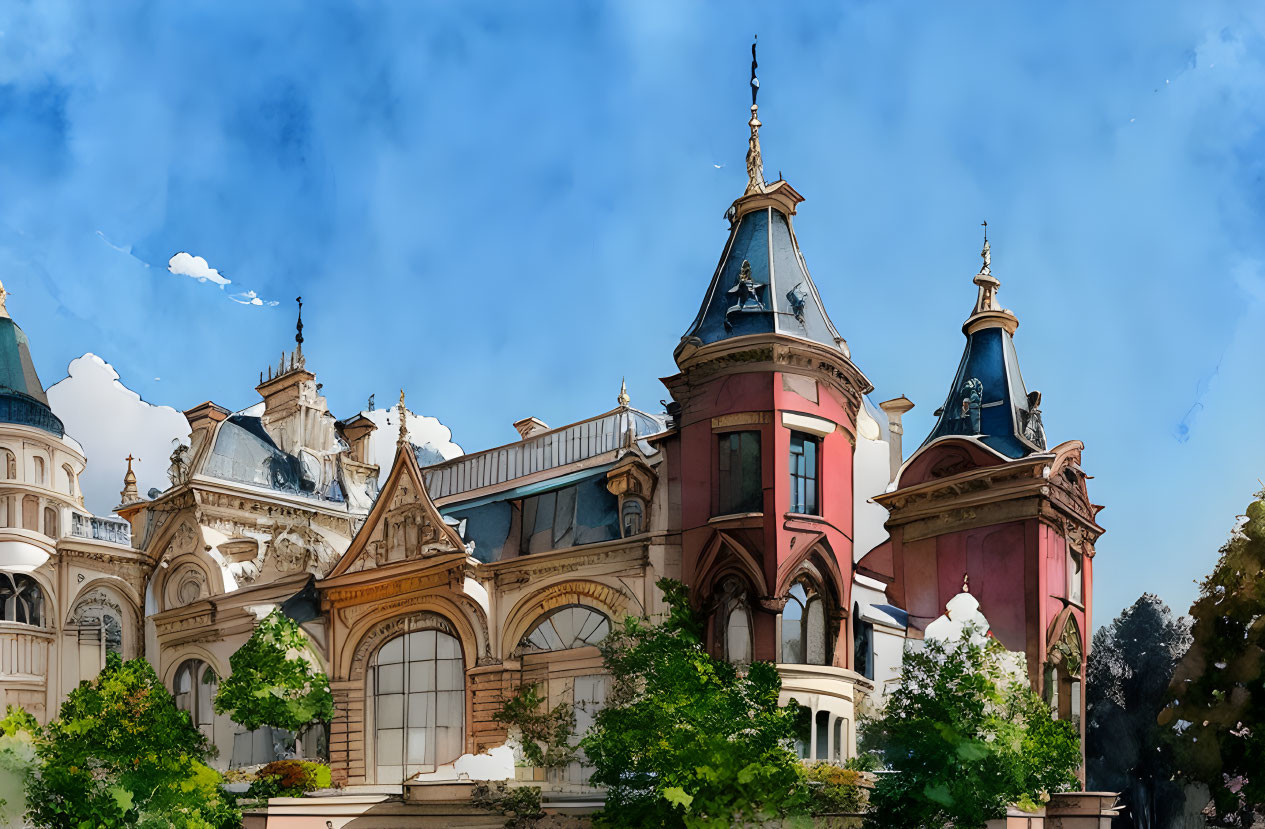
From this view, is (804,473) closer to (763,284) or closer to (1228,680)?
(763,284)

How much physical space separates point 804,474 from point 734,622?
3683mm

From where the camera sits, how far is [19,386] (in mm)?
49500

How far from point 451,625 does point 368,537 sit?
12.2 ft

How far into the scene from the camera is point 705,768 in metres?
28.8

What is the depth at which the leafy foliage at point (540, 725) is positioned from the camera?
110 ft

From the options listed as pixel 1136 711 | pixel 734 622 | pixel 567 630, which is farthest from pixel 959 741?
pixel 1136 711

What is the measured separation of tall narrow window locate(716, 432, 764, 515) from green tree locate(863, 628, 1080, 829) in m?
4.99

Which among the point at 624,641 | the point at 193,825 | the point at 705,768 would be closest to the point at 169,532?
the point at 193,825

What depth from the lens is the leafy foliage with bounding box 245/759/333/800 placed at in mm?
35750

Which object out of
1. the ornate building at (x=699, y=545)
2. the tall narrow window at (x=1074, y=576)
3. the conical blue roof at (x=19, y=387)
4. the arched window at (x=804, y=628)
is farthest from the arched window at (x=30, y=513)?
the tall narrow window at (x=1074, y=576)

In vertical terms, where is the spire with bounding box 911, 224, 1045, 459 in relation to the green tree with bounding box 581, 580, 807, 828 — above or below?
above

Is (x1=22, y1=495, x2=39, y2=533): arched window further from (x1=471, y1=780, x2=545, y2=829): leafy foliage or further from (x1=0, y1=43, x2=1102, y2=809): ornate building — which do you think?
(x1=471, y1=780, x2=545, y2=829): leafy foliage

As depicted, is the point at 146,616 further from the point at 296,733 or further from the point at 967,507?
the point at 967,507

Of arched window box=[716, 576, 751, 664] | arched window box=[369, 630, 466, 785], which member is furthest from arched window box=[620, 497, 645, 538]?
arched window box=[369, 630, 466, 785]
